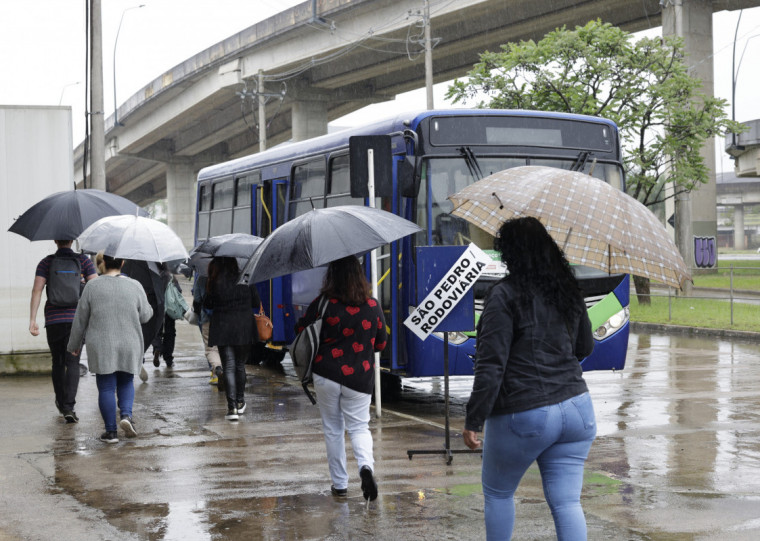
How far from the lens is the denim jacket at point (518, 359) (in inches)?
183

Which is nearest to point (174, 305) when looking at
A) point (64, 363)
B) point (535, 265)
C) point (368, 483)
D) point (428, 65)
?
point (64, 363)

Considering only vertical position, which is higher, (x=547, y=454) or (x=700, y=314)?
(x=547, y=454)

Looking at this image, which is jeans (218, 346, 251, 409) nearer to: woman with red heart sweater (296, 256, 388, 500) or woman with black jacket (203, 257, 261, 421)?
woman with black jacket (203, 257, 261, 421)

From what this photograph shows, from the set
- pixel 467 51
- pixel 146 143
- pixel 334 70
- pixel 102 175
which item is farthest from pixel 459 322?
pixel 146 143

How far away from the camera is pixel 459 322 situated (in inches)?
349

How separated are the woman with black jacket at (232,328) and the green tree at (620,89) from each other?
57.3ft

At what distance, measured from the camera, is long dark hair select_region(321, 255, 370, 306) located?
7086 mm

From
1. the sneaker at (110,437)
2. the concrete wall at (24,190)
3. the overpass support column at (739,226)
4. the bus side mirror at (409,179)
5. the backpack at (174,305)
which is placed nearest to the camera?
the sneaker at (110,437)

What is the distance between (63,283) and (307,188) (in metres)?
4.15

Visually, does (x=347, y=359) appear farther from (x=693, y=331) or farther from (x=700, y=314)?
(x=700, y=314)

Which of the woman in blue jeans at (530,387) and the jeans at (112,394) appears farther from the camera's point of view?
A: the jeans at (112,394)

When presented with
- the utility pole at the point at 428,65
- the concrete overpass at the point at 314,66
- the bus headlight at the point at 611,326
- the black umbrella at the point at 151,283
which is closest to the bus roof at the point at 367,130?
the bus headlight at the point at 611,326

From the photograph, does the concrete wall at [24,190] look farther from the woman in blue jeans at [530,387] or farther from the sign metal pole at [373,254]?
the woman in blue jeans at [530,387]

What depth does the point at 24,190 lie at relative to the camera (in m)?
14.5
